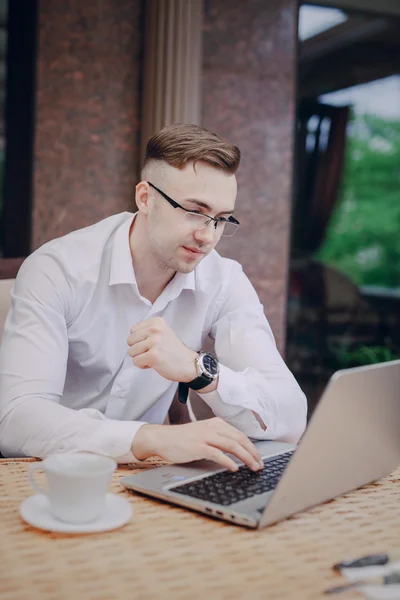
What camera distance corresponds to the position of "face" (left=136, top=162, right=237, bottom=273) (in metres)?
1.69

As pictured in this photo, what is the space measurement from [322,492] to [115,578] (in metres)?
0.39

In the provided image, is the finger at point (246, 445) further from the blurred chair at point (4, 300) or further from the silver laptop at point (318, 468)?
the blurred chair at point (4, 300)

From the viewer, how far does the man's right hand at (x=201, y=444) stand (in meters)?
1.22

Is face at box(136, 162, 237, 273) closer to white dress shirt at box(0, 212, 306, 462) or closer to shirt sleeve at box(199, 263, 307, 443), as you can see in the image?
white dress shirt at box(0, 212, 306, 462)

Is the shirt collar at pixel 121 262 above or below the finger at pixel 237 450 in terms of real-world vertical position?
above

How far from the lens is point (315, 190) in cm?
386

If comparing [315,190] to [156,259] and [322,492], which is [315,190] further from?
[322,492]

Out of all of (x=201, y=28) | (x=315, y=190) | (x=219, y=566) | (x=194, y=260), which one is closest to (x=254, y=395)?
(x=194, y=260)

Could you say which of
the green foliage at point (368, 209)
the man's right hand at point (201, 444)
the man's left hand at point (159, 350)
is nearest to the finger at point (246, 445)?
the man's right hand at point (201, 444)

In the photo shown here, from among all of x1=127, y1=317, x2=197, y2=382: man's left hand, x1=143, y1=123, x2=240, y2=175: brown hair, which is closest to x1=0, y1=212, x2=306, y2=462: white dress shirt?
x1=127, y1=317, x2=197, y2=382: man's left hand

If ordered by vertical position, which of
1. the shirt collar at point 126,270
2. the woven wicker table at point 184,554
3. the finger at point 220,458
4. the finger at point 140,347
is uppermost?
the shirt collar at point 126,270

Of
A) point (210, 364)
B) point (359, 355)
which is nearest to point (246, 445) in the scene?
point (210, 364)

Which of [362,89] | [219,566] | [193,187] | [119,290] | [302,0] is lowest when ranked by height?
[219,566]

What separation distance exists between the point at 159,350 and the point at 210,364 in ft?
0.50
